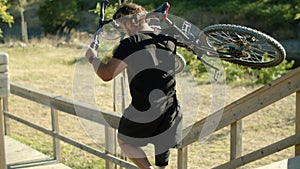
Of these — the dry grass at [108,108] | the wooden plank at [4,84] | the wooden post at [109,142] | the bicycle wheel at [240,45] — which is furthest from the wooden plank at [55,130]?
the bicycle wheel at [240,45]

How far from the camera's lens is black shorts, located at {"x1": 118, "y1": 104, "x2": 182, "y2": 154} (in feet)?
11.1

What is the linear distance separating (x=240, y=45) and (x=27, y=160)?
320cm

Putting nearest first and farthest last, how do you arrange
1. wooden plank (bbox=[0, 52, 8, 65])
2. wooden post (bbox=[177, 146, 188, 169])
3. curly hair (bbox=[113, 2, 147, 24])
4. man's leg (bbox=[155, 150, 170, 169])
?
1. curly hair (bbox=[113, 2, 147, 24])
2. man's leg (bbox=[155, 150, 170, 169])
3. wooden post (bbox=[177, 146, 188, 169])
4. wooden plank (bbox=[0, 52, 8, 65])

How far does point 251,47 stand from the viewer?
3494mm

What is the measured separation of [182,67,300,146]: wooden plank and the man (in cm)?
15

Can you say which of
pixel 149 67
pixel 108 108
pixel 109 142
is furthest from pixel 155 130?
pixel 108 108

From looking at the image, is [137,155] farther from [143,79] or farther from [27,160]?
[27,160]

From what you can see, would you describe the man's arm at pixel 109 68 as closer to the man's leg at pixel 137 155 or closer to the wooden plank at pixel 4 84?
the man's leg at pixel 137 155

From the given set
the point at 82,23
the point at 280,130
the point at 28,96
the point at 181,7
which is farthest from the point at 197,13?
the point at 28,96

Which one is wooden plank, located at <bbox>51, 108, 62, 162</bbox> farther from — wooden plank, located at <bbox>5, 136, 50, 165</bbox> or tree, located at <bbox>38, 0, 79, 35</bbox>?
tree, located at <bbox>38, 0, 79, 35</bbox>

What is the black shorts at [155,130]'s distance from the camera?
3.38 meters

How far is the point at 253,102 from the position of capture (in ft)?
11.1

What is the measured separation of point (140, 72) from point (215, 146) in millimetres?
4587

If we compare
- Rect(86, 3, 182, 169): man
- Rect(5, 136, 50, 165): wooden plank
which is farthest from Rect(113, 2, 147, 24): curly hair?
Rect(5, 136, 50, 165): wooden plank
